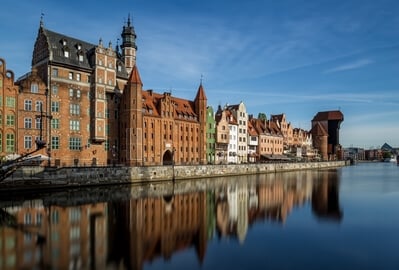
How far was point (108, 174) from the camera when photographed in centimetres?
4938

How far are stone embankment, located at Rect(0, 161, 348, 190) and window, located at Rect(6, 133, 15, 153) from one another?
8.15 metres

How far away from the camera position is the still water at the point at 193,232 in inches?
686

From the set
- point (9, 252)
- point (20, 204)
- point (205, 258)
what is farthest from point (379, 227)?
point (20, 204)

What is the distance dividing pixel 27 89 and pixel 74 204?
24.4 metres

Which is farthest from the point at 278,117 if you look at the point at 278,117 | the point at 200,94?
the point at 200,94

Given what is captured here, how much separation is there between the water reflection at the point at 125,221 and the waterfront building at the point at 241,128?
4586 centimetres

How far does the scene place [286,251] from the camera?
19.5 m

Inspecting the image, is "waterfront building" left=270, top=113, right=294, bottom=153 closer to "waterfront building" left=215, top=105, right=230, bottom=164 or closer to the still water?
"waterfront building" left=215, top=105, right=230, bottom=164

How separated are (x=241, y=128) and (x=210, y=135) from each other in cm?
1511

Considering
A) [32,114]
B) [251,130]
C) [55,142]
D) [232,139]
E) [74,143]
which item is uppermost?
[32,114]

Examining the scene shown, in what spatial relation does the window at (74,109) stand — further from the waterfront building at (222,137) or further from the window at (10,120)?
the waterfront building at (222,137)

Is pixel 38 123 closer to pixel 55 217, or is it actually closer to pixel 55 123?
pixel 55 123

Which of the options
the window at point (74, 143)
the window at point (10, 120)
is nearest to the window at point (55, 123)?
the window at point (74, 143)

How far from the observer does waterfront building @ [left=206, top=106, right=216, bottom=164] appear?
258ft
